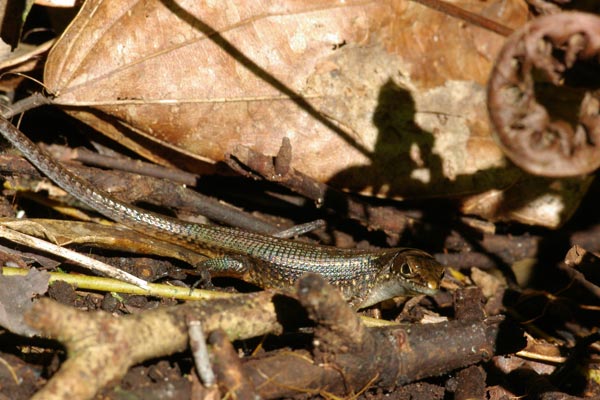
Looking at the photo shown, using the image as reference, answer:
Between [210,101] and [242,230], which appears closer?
[210,101]

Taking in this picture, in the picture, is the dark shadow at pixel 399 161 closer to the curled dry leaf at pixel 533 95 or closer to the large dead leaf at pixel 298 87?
the large dead leaf at pixel 298 87

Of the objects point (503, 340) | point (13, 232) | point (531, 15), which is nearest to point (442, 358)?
point (503, 340)

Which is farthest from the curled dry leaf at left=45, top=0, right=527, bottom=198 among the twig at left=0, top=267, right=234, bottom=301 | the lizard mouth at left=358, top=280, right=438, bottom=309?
the twig at left=0, top=267, right=234, bottom=301

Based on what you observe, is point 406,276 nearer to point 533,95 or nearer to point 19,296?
point 533,95

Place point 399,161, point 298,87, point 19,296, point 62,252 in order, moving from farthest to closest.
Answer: point 399,161 → point 298,87 → point 62,252 → point 19,296

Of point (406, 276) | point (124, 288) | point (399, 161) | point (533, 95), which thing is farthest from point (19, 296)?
point (533, 95)

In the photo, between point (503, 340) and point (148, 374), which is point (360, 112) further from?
point (148, 374)

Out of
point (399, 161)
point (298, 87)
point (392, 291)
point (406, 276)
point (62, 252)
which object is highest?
point (298, 87)
